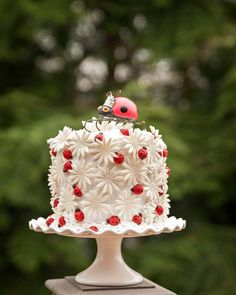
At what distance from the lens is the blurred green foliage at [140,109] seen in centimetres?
463

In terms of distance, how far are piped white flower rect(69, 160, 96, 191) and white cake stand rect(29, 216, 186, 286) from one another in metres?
0.16

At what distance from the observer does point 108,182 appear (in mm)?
2670

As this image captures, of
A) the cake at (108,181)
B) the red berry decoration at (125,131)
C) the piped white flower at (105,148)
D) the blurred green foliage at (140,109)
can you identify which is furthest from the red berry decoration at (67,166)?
the blurred green foliage at (140,109)

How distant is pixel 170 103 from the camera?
18.9 ft

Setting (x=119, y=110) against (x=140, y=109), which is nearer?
(x=119, y=110)

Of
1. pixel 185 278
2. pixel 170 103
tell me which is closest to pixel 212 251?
pixel 185 278

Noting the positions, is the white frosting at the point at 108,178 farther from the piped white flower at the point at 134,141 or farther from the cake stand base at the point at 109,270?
the cake stand base at the point at 109,270

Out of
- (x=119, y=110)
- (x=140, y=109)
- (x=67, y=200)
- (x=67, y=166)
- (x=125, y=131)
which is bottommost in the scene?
(x=67, y=200)

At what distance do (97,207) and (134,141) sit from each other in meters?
0.26

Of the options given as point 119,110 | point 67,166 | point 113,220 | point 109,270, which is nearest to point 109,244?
point 109,270

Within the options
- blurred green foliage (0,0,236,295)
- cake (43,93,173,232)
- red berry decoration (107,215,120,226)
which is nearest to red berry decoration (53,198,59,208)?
cake (43,93,173,232)

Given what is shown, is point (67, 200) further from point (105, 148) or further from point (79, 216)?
point (105, 148)

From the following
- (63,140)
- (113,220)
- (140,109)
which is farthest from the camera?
(140,109)

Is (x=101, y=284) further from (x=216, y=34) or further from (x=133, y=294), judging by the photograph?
(x=216, y=34)
